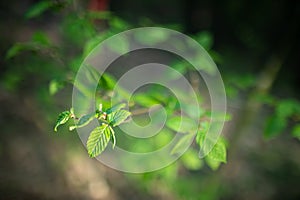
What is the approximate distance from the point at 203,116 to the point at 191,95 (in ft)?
0.55

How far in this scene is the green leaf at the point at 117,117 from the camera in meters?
0.69

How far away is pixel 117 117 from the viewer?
703mm

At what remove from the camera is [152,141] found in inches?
55.8

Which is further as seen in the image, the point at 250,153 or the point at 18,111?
the point at 250,153

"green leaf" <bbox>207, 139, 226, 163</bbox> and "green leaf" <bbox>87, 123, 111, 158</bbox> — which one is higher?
"green leaf" <bbox>87, 123, 111, 158</bbox>

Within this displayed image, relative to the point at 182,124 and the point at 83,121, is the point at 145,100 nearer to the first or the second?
the point at 182,124

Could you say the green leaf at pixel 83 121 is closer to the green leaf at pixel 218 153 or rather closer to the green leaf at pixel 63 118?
the green leaf at pixel 63 118

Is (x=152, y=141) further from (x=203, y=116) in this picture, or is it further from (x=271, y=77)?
(x=271, y=77)

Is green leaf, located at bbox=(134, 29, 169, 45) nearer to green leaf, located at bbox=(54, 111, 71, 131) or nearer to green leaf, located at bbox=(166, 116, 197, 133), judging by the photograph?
green leaf, located at bbox=(166, 116, 197, 133)

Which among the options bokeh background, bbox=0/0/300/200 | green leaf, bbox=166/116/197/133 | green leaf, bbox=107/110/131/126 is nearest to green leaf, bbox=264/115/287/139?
bokeh background, bbox=0/0/300/200

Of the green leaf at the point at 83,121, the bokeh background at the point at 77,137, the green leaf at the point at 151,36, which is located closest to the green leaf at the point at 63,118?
the green leaf at the point at 83,121

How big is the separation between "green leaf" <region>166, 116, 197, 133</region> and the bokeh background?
29 cm

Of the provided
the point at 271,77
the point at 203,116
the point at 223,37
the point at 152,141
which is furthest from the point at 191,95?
the point at 223,37

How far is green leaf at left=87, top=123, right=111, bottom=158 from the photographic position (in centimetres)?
66
